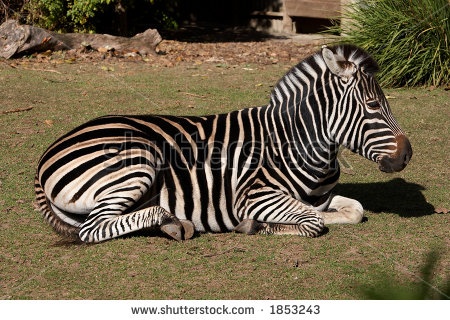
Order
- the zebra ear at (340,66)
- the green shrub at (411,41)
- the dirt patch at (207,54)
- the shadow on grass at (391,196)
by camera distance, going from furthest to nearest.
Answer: the dirt patch at (207,54) → the green shrub at (411,41) → the shadow on grass at (391,196) → the zebra ear at (340,66)

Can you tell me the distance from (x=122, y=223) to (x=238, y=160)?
1330 mm

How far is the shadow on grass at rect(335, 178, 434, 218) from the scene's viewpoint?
7525 millimetres

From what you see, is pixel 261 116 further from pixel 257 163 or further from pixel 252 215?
pixel 252 215

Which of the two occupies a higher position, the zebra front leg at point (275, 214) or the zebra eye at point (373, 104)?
the zebra eye at point (373, 104)

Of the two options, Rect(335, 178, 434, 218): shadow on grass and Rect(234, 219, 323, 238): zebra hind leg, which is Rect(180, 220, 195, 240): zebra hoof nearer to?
Rect(234, 219, 323, 238): zebra hind leg

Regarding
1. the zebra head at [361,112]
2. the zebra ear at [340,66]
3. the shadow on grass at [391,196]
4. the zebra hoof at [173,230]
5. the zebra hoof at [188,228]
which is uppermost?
the zebra ear at [340,66]

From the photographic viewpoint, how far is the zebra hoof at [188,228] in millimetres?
6449

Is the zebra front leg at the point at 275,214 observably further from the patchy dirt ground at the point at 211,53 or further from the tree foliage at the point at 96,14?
the tree foliage at the point at 96,14

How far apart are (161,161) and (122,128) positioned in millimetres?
510

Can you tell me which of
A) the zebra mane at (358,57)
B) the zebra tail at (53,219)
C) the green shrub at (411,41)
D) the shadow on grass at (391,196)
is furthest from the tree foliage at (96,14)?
the zebra mane at (358,57)

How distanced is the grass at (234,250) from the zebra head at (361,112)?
0.81m

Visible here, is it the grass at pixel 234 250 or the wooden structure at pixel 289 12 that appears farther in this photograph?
the wooden structure at pixel 289 12

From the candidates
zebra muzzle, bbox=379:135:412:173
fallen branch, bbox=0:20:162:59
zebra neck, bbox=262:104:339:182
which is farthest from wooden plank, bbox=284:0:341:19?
zebra muzzle, bbox=379:135:412:173
